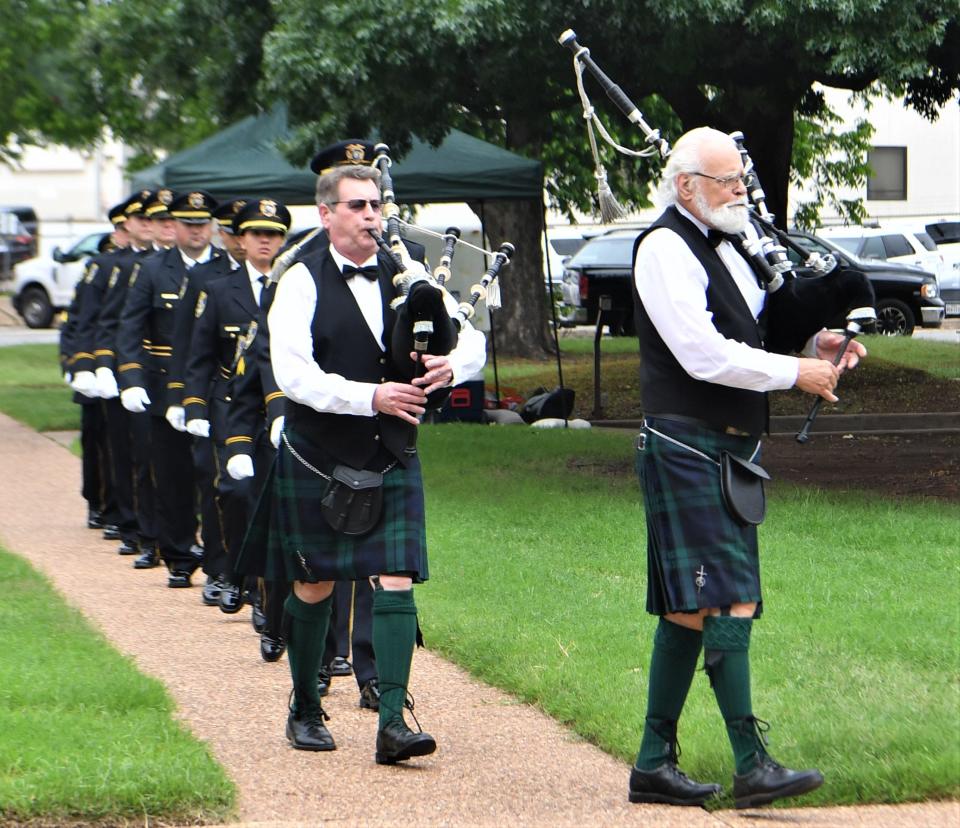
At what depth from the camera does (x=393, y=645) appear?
5.61m

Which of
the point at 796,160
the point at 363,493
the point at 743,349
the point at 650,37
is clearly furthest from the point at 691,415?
the point at 796,160

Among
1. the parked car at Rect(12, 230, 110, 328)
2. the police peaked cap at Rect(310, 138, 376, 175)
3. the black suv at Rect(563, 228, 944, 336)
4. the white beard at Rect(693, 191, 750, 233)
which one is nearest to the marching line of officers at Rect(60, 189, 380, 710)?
the police peaked cap at Rect(310, 138, 376, 175)

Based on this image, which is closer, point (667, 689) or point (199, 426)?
point (667, 689)

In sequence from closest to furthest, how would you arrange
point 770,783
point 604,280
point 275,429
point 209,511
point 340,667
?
1. point 770,783
2. point 275,429
3. point 340,667
4. point 209,511
5. point 604,280

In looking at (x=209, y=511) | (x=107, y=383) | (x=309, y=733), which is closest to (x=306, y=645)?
(x=309, y=733)

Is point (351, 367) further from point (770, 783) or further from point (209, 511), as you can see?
point (209, 511)

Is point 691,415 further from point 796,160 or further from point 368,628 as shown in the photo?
point 796,160

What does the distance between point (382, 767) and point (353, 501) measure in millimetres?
891

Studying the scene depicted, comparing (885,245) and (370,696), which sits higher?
(885,245)

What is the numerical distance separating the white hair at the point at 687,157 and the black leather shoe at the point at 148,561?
6007 millimetres

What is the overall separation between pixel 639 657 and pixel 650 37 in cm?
607

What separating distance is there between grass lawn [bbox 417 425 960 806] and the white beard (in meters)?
1.68

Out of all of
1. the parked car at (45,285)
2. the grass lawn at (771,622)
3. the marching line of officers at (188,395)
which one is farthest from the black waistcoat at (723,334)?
the parked car at (45,285)

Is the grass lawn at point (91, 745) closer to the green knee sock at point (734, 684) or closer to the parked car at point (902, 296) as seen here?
the green knee sock at point (734, 684)
